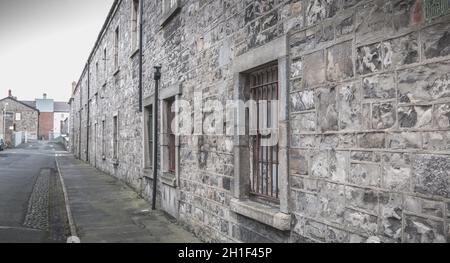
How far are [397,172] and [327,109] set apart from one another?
3.11 feet

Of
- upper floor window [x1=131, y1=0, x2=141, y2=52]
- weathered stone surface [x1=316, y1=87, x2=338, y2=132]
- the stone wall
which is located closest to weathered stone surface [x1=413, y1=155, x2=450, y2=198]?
weathered stone surface [x1=316, y1=87, x2=338, y2=132]

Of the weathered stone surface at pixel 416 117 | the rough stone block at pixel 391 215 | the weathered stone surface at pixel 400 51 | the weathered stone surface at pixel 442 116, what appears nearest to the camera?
the weathered stone surface at pixel 442 116

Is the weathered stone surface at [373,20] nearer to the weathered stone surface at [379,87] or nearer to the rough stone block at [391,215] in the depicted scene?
the weathered stone surface at [379,87]

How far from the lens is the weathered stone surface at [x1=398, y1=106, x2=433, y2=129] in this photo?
9.43 ft

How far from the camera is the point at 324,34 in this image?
3891 mm

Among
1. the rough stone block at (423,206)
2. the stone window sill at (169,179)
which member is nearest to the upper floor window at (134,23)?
the stone window sill at (169,179)

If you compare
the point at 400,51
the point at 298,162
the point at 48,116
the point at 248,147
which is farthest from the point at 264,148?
the point at 48,116

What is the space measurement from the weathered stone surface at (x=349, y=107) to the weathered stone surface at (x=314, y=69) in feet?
1.03

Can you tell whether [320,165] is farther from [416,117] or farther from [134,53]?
[134,53]

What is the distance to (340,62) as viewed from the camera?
368 cm

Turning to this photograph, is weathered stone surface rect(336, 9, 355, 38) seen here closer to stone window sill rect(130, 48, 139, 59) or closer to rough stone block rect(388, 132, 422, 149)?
rough stone block rect(388, 132, 422, 149)

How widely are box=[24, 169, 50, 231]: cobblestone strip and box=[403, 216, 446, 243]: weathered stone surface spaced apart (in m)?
6.92

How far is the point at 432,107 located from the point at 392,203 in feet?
2.48

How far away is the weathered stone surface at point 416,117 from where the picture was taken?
2873 millimetres
